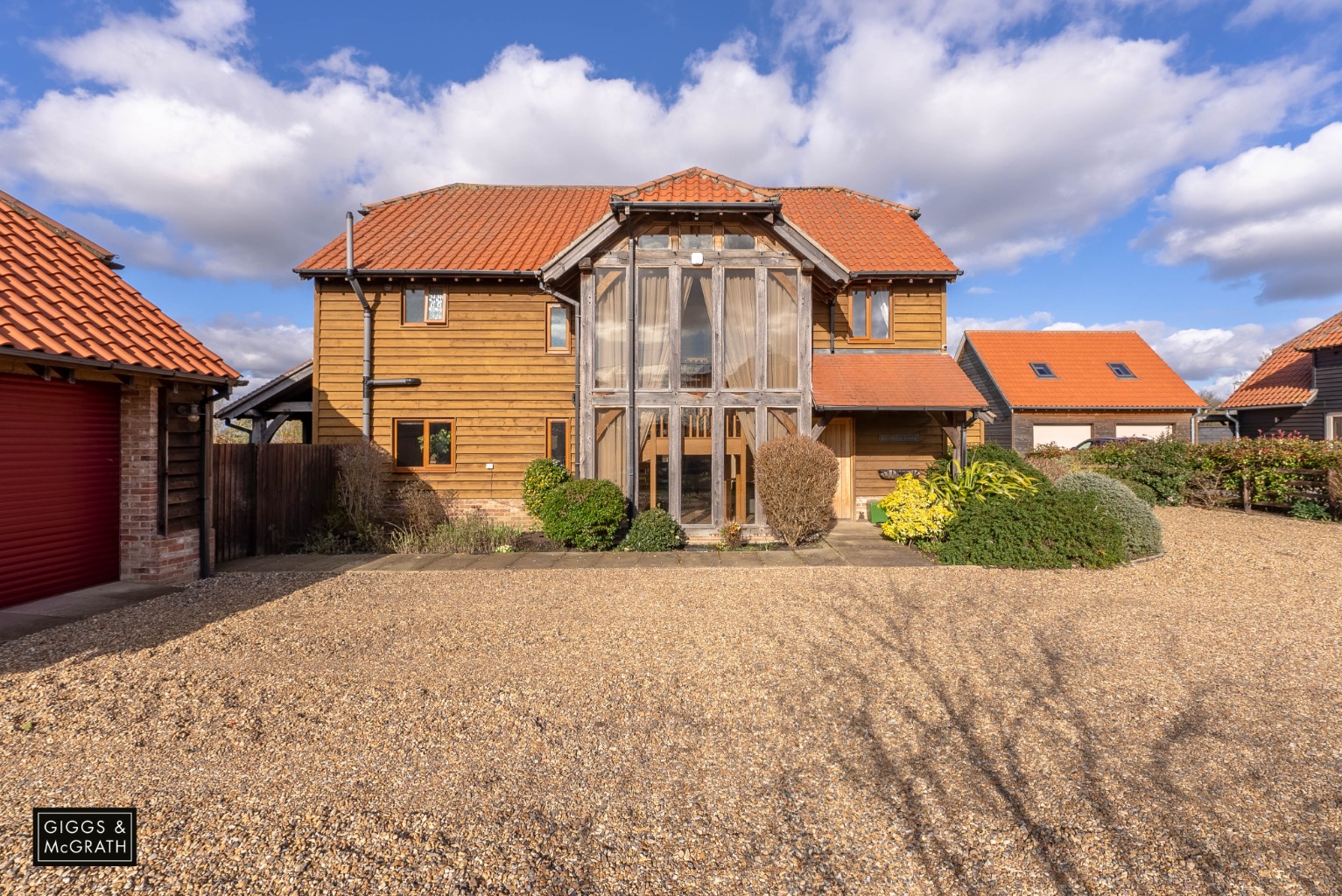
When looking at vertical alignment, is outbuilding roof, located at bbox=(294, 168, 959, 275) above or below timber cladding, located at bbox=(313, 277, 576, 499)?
above

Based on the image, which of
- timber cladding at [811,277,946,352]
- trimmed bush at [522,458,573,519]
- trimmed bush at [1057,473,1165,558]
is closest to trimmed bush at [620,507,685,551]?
trimmed bush at [522,458,573,519]

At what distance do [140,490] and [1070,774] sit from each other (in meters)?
10.4

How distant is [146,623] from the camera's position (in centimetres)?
638

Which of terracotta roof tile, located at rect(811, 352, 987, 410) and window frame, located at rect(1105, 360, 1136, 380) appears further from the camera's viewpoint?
window frame, located at rect(1105, 360, 1136, 380)

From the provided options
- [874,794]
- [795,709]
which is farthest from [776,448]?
[874,794]

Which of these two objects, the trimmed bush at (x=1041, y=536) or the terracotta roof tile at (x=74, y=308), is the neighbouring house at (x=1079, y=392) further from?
the terracotta roof tile at (x=74, y=308)

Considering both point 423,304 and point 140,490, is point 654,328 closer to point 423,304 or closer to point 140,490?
point 423,304

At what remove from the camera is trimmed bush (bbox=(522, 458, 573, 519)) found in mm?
12414

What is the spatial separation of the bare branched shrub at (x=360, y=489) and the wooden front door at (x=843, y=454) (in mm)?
9679

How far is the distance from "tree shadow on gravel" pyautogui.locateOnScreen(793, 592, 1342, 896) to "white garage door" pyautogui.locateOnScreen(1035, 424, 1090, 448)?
864 inches

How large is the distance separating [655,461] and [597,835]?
8.94m

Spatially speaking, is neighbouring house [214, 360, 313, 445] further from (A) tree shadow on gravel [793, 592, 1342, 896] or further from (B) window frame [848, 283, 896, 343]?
(A) tree shadow on gravel [793, 592, 1342, 896]

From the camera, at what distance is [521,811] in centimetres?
320

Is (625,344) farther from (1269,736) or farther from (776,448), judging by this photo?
(1269,736)
